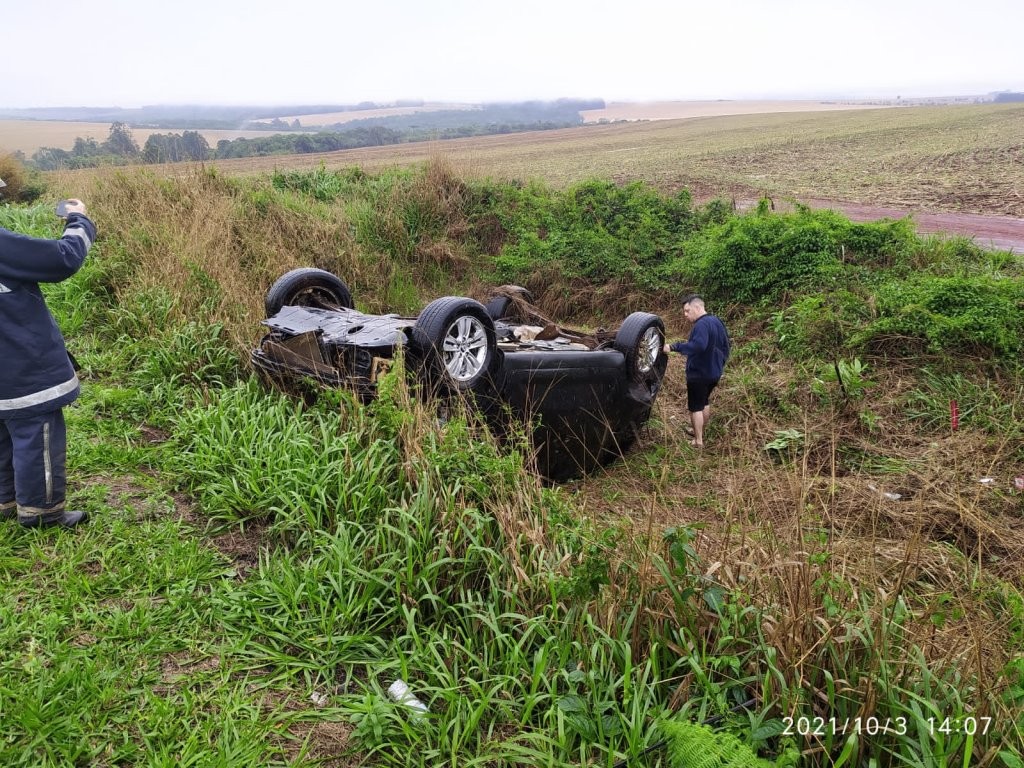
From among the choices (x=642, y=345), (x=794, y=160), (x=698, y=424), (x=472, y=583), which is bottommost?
(x=698, y=424)

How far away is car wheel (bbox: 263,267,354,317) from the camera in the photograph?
5348mm

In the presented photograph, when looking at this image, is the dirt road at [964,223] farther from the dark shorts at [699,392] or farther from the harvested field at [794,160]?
the dark shorts at [699,392]

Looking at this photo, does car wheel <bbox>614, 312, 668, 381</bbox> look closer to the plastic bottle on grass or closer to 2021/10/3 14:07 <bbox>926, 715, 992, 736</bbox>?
the plastic bottle on grass

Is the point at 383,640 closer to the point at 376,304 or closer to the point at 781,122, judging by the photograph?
the point at 376,304

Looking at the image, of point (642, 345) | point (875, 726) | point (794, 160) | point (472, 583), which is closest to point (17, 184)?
point (642, 345)

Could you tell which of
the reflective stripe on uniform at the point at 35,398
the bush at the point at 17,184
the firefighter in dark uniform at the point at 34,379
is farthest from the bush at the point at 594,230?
the bush at the point at 17,184

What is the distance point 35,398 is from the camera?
3.25 metres

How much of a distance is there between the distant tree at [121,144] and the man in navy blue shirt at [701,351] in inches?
377

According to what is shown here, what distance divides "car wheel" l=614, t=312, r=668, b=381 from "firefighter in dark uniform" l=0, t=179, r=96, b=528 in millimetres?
3813

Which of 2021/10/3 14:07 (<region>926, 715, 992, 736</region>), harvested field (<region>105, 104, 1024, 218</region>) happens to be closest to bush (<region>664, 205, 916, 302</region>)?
harvested field (<region>105, 104, 1024, 218</region>)

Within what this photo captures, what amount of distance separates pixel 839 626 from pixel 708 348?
4071 millimetres

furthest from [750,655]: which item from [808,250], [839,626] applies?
[808,250]

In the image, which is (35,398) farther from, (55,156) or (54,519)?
(55,156)

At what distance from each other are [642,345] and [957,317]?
145 inches
